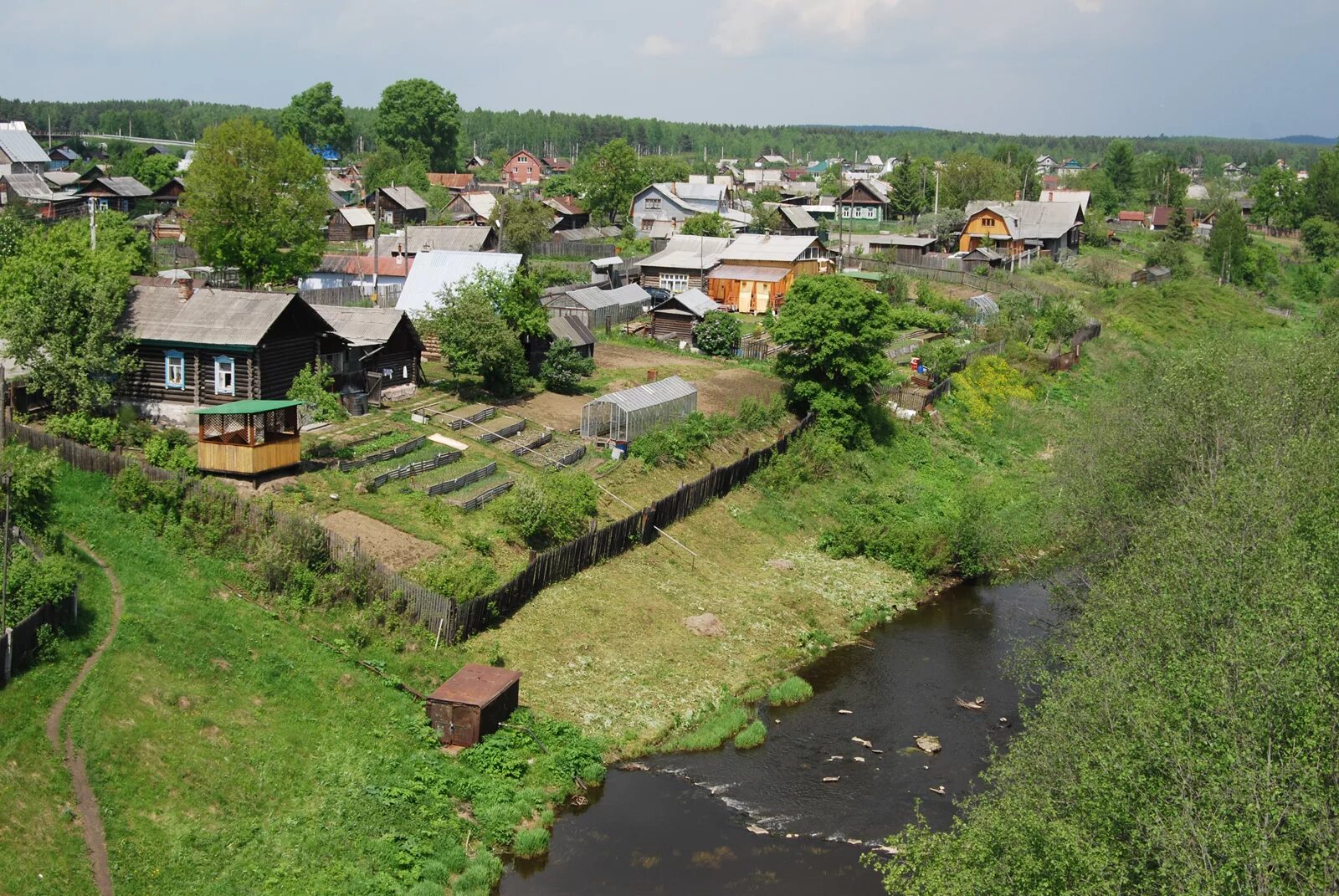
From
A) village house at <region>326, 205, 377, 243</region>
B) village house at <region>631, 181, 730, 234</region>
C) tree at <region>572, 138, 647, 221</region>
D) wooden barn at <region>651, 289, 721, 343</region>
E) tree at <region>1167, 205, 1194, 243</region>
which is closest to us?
wooden barn at <region>651, 289, 721, 343</region>

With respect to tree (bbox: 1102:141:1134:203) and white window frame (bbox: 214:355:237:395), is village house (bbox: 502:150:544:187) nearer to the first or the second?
tree (bbox: 1102:141:1134:203)

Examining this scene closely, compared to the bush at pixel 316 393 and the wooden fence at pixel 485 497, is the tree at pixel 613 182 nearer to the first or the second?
the bush at pixel 316 393

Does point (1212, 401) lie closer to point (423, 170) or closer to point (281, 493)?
point (281, 493)

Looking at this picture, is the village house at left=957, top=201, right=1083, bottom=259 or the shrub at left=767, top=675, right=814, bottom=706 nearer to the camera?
the shrub at left=767, top=675, right=814, bottom=706

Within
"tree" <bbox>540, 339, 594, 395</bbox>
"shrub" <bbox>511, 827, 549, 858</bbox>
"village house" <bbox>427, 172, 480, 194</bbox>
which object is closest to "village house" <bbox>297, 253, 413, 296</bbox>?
"tree" <bbox>540, 339, 594, 395</bbox>

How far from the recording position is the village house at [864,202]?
373 feet

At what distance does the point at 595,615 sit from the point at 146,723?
12075mm

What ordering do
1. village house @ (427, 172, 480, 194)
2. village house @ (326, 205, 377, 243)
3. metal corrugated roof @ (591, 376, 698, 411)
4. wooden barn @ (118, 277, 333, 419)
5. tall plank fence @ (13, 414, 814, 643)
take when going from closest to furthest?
1. tall plank fence @ (13, 414, 814, 643)
2. wooden barn @ (118, 277, 333, 419)
3. metal corrugated roof @ (591, 376, 698, 411)
4. village house @ (326, 205, 377, 243)
5. village house @ (427, 172, 480, 194)

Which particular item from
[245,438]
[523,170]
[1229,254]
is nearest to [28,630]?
[245,438]

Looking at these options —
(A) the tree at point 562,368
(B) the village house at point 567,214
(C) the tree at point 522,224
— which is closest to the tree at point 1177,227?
(B) the village house at point 567,214

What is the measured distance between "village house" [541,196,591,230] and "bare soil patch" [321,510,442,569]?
5771 centimetres

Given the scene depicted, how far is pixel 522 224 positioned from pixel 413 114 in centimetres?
6036

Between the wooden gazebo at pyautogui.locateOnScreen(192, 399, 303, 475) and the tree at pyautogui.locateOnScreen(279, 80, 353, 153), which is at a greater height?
the tree at pyautogui.locateOnScreen(279, 80, 353, 153)

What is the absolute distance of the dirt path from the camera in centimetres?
1903
